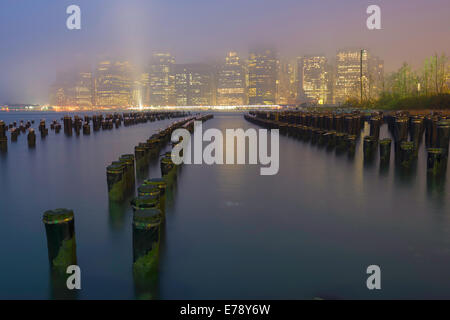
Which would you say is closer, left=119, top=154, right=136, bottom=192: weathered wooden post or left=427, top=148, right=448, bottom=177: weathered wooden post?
left=119, top=154, right=136, bottom=192: weathered wooden post

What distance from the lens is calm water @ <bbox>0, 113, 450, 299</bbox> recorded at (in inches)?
183

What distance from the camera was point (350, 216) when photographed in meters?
7.48

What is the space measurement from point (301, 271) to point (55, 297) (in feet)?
10.5

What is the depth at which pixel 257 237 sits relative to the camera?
6.32 meters

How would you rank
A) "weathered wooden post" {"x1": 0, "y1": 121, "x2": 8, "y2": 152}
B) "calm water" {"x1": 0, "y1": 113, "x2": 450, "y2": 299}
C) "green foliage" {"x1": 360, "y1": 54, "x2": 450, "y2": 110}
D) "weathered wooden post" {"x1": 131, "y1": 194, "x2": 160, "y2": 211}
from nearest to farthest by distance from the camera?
"calm water" {"x1": 0, "y1": 113, "x2": 450, "y2": 299} → "weathered wooden post" {"x1": 131, "y1": 194, "x2": 160, "y2": 211} → "weathered wooden post" {"x1": 0, "y1": 121, "x2": 8, "y2": 152} → "green foliage" {"x1": 360, "y1": 54, "x2": 450, "y2": 110}

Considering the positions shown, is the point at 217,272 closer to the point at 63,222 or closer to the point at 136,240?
the point at 136,240

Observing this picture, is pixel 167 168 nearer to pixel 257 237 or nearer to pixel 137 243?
pixel 257 237

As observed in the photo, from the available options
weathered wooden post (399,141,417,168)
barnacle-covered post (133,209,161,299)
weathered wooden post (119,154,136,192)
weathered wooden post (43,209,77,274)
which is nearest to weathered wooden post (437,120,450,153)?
weathered wooden post (399,141,417,168)

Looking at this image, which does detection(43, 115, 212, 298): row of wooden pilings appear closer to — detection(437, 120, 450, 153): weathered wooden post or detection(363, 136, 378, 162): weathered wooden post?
detection(363, 136, 378, 162): weathered wooden post

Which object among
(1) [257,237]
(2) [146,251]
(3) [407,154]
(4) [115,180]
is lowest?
(1) [257,237]

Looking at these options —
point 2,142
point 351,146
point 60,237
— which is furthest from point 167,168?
point 2,142

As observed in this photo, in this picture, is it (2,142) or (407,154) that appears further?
(2,142)

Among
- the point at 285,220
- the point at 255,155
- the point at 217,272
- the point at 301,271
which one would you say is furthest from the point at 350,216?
the point at 255,155
